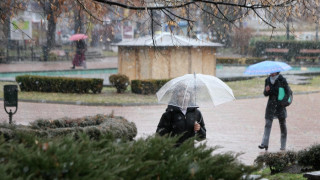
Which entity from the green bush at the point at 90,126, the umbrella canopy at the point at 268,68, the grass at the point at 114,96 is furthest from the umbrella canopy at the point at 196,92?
the grass at the point at 114,96

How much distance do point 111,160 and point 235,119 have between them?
12283 mm

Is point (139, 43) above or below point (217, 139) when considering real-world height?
above

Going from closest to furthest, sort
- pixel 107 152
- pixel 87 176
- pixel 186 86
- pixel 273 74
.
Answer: pixel 87 176, pixel 107 152, pixel 186 86, pixel 273 74

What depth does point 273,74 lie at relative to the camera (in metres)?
11.4

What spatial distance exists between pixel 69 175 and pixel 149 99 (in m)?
16.8

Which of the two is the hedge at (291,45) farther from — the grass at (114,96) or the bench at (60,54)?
the grass at (114,96)

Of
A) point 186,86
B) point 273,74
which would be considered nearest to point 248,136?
point 273,74

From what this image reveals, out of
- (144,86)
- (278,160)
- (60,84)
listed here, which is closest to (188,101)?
(278,160)

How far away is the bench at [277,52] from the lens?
143 ft

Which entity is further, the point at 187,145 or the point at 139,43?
the point at 139,43

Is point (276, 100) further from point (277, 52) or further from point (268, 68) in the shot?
point (277, 52)

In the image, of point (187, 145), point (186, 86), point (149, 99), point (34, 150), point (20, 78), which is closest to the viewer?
point (34, 150)

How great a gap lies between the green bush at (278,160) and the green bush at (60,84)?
13592mm

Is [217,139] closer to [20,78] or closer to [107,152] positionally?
[107,152]
